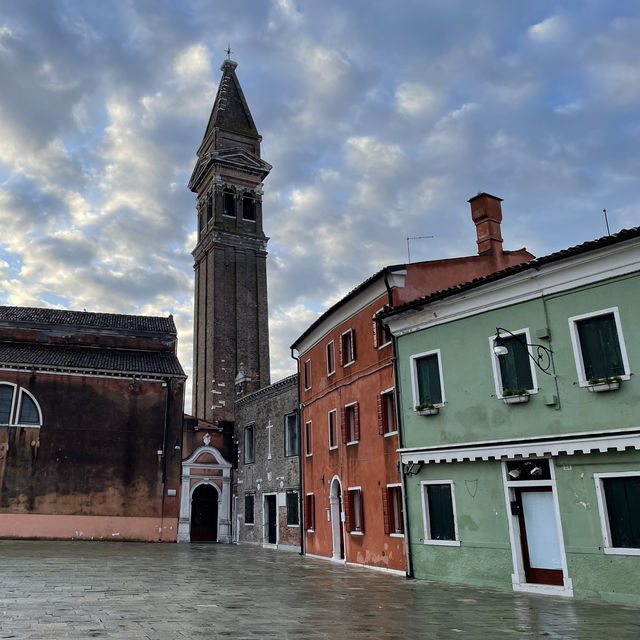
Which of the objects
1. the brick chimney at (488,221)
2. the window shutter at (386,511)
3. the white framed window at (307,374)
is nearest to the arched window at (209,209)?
the white framed window at (307,374)

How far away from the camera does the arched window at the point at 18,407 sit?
29.0 meters

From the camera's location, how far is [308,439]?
24.2 meters

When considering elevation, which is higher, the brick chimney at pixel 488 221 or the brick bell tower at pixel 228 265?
the brick bell tower at pixel 228 265

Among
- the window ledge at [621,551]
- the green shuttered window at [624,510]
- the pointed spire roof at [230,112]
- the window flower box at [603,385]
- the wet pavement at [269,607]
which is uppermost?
the pointed spire roof at [230,112]

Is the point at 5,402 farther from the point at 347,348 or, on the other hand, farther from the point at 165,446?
the point at 347,348

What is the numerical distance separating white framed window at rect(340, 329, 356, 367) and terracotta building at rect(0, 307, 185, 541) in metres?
13.8

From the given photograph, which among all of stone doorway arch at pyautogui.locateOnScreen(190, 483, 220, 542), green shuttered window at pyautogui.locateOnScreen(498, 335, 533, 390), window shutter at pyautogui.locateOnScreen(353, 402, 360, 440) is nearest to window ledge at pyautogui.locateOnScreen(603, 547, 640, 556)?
green shuttered window at pyautogui.locateOnScreen(498, 335, 533, 390)

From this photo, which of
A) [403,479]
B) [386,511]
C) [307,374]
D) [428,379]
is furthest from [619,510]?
[307,374]

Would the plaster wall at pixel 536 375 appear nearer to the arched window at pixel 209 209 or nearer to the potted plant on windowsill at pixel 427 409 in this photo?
the potted plant on windowsill at pixel 427 409

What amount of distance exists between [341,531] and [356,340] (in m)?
6.47

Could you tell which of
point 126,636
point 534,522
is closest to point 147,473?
point 534,522

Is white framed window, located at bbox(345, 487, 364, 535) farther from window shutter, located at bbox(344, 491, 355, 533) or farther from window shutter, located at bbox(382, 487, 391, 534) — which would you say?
window shutter, located at bbox(382, 487, 391, 534)

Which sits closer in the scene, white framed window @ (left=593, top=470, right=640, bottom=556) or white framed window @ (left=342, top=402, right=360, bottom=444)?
white framed window @ (left=593, top=470, right=640, bottom=556)

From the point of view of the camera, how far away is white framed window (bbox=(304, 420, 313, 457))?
23.9m
